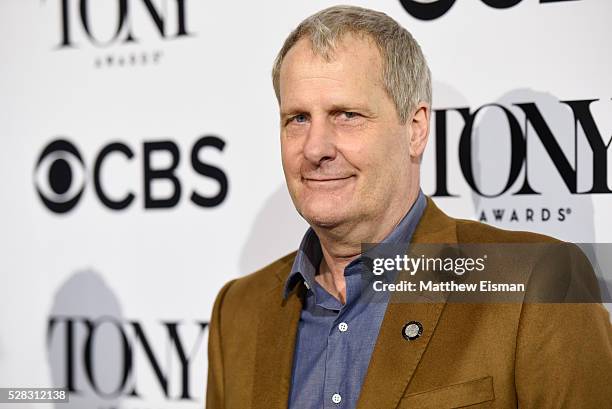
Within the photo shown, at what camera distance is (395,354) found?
1.47 meters

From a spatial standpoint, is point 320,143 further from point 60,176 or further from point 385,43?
point 60,176

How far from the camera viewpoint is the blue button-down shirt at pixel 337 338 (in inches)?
59.7

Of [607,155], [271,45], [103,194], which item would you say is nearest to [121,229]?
[103,194]

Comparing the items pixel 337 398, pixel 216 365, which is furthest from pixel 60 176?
pixel 337 398

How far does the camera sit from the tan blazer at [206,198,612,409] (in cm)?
137

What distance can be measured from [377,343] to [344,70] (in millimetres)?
542

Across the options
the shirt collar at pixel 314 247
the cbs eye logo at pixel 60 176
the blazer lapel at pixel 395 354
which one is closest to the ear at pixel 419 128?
the shirt collar at pixel 314 247

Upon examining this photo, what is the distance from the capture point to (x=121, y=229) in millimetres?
2387

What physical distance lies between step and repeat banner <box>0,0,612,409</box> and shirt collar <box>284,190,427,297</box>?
34cm

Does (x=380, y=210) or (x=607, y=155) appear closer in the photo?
(x=380, y=210)

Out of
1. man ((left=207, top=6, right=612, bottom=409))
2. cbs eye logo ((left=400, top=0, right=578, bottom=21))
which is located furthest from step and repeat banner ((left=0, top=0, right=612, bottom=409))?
Result: man ((left=207, top=6, right=612, bottom=409))

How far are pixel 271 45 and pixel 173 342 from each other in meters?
0.93

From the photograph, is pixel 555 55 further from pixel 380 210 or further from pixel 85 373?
pixel 85 373

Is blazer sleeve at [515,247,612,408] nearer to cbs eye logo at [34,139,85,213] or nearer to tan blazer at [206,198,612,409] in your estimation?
tan blazer at [206,198,612,409]
